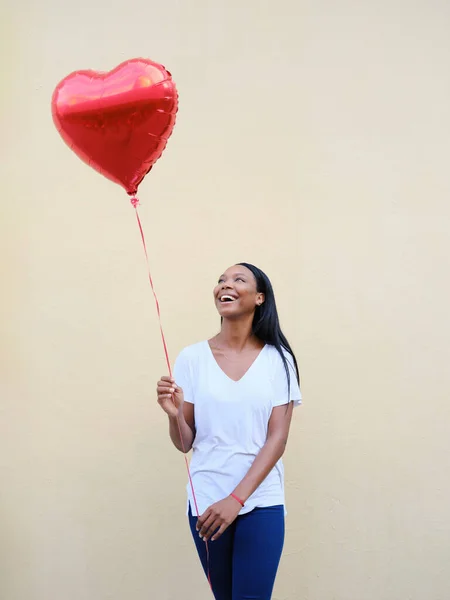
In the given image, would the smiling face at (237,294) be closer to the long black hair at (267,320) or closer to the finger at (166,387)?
the long black hair at (267,320)

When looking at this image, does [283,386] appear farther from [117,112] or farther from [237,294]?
[117,112]

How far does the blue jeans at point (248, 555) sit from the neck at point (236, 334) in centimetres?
52

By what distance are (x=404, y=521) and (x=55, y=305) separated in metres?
1.59

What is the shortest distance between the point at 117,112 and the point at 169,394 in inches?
31.9

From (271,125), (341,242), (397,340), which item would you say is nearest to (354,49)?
(271,125)

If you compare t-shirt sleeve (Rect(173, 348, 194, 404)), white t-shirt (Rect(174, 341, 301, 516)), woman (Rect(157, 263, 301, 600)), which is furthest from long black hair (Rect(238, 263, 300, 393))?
t-shirt sleeve (Rect(173, 348, 194, 404))

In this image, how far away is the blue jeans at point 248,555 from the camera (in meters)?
2.39

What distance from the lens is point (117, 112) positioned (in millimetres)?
2287

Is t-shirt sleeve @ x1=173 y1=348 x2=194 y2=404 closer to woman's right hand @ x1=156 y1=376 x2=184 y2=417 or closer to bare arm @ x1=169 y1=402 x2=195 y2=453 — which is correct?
bare arm @ x1=169 y1=402 x2=195 y2=453

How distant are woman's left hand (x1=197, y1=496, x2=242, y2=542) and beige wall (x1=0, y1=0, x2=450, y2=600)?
0.80 metres

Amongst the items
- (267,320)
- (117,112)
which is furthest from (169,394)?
(117,112)

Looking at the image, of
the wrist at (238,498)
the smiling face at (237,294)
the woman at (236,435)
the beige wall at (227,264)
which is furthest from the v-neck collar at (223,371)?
the beige wall at (227,264)

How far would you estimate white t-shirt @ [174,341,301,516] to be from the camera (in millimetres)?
2451

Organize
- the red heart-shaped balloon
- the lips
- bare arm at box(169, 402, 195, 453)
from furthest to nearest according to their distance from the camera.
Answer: the lips < bare arm at box(169, 402, 195, 453) < the red heart-shaped balloon
